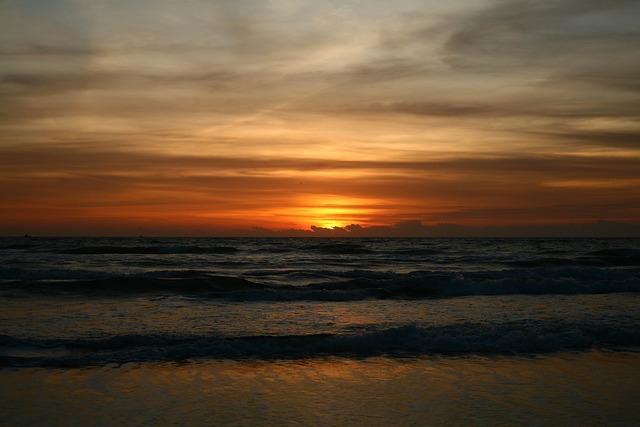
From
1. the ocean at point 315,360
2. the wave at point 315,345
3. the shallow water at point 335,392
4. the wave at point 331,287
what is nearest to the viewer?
the shallow water at point 335,392

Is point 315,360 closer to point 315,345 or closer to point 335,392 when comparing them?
point 315,345

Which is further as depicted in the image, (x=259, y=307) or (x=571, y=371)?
(x=259, y=307)

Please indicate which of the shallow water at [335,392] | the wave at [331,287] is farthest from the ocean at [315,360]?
the wave at [331,287]

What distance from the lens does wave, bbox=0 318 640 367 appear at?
34.5 ft

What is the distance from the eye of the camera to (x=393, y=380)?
8.98 metres

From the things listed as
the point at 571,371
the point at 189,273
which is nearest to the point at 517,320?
the point at 571,371

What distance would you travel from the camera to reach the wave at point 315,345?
10516 mm

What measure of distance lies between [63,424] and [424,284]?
731 inches

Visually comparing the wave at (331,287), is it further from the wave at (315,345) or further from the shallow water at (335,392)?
the shallow water at (335,392)

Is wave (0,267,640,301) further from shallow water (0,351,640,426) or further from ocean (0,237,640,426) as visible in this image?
shallow water (0,351,640,426)

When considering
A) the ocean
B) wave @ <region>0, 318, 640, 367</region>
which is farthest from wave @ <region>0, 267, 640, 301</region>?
wave @ <region>0, 318, 640, 367</region>

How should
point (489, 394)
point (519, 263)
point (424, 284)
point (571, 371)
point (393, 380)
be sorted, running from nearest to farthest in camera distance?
point (489, 394)
point (393, 380)
point (571, 371)
point (424, 284)
point (519, 263)

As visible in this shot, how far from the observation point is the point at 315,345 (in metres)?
11.3

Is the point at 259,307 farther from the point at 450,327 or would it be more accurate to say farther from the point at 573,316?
the point at 573,316
